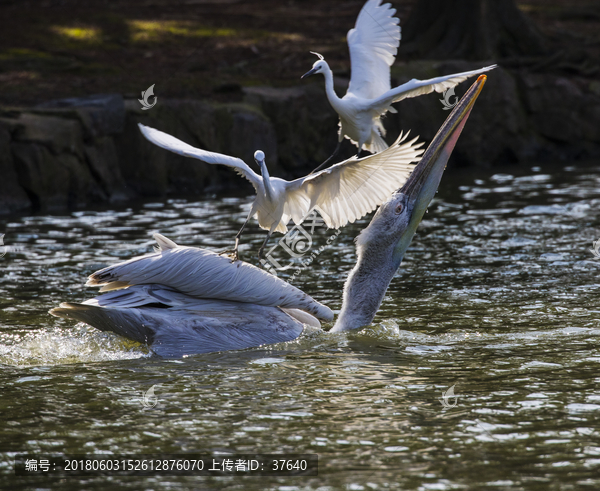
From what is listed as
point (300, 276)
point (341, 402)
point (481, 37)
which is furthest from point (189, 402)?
point (481, 37)

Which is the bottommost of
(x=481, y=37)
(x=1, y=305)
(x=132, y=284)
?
(x=1, y=305)

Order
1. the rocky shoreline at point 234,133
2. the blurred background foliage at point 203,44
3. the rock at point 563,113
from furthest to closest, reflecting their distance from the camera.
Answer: the rock at point 563,113 → the blurred background foliage at point 203,44 → the rocky shoreline at point 234,133

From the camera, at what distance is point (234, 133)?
14.5m

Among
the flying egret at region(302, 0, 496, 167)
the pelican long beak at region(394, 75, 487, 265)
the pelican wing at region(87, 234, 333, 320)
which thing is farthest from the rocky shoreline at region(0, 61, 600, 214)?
the pelican long beak at region(394, 75, 487, 265)

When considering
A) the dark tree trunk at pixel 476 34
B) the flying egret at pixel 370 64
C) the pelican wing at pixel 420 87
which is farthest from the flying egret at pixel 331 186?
the dark tree trunk at pixel 476 34

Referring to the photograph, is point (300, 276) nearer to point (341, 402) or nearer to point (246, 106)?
point (341, 402)

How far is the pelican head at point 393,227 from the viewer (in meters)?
5.80

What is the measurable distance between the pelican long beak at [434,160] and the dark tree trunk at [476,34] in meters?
12.9

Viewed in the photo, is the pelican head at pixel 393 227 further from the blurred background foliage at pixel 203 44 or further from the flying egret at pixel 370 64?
the blurred background foliage at pixel 203 44

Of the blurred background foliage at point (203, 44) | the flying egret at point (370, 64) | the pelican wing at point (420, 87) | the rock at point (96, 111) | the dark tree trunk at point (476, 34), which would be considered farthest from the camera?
the dark tree trunk at point (476, 34)

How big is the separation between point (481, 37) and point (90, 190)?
31.2 ft

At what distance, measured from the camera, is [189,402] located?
4551mm

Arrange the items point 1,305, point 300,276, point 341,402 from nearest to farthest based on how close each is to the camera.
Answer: point 341,402 < point 1,305 < point 300,276

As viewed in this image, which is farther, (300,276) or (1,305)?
(300,276)
